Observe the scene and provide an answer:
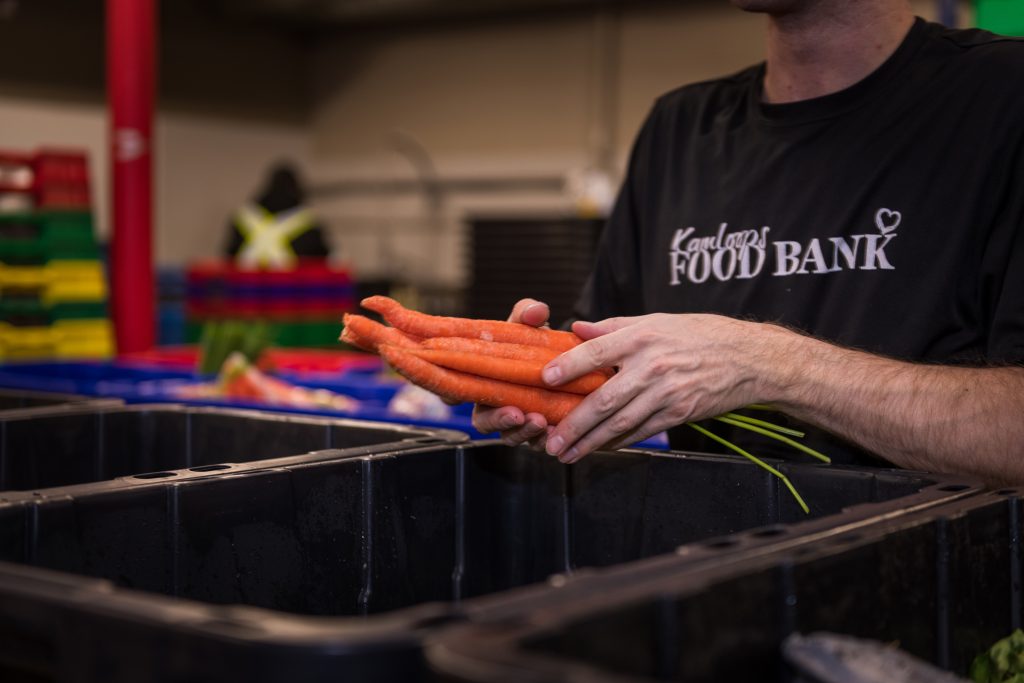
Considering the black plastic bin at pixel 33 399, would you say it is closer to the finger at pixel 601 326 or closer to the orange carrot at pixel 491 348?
the orange carrot at pixel 491 348

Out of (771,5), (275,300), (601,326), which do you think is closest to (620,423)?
(601,326)

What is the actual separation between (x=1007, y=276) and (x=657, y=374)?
0.53 m

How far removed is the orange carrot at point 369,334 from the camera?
56.4 inches

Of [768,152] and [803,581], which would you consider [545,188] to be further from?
[803,581]

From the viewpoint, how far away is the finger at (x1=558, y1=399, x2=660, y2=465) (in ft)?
4.23

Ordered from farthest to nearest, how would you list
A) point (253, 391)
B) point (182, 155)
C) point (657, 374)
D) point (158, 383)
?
point (182, 155) < point (158, 383) < point (253, 391) < point (657, 374)

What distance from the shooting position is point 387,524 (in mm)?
1357

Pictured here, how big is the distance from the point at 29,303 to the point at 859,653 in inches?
195

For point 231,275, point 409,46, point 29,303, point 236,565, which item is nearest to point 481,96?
point 409,46

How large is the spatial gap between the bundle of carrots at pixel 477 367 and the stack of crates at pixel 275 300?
501 centimetres

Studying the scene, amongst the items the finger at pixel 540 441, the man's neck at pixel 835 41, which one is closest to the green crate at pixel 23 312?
the man's neck at pixel 835 41

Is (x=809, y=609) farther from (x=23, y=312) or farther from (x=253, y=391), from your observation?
(x=23, y=312)

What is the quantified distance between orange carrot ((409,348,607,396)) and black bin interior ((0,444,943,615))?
0.09 meters

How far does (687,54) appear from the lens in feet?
29.5
